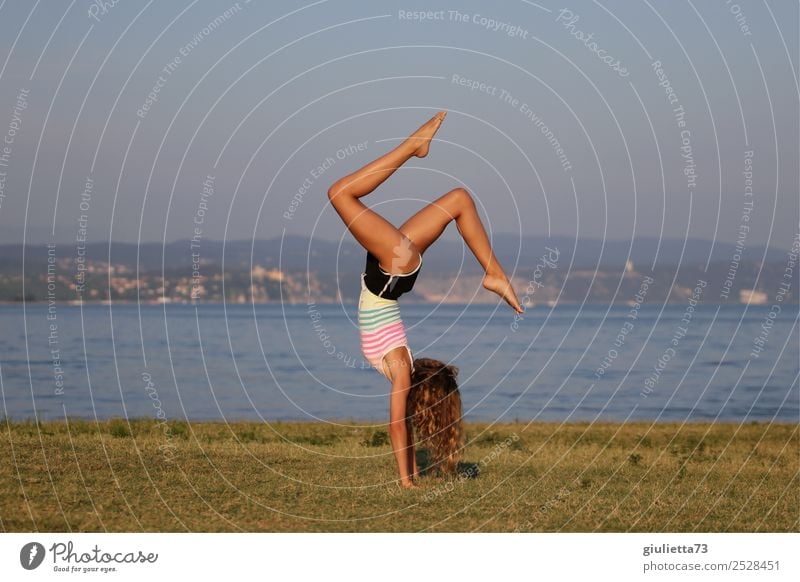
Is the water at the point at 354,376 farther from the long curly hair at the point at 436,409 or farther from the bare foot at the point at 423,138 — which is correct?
the bare foot at the point at 423,138

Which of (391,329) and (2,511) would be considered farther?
(391,329)

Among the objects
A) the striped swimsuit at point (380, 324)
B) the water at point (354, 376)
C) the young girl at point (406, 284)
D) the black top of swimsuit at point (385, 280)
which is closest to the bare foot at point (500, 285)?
the young girl at point (406, 284)

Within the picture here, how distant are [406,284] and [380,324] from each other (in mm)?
620

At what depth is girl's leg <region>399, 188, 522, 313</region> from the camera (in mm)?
12094

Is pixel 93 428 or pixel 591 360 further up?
pixel 93 428

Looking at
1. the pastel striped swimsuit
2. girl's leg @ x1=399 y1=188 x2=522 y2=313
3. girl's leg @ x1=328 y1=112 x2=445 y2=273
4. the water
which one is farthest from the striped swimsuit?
the water

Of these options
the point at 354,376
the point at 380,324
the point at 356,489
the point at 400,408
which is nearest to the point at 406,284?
the point at 380,324

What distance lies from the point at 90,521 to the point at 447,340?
73.4m

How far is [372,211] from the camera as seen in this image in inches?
469

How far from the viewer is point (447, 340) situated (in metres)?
83.7

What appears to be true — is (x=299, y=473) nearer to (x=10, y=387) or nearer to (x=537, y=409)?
(x=537, y=409)
